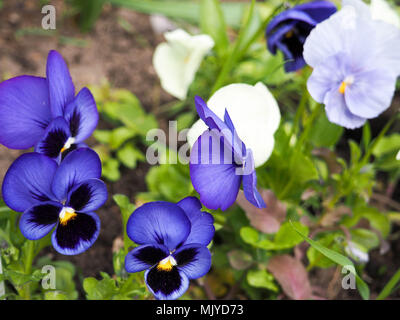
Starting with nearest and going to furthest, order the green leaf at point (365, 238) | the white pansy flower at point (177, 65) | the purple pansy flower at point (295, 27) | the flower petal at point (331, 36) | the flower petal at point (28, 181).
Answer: the flower petal at point (28, 181) < the flower petal at point (331, 36) < the purple pansy flower at point (295, 27) < the green leaf at point (365, 238) < the white pansy flower at point (177, 65)

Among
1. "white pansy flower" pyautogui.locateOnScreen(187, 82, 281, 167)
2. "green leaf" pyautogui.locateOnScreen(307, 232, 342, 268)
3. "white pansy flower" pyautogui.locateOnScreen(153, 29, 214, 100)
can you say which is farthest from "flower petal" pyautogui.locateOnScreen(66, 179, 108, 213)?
"white pansy flower" pyautogui.locateOnScreen(153, 29, 214, 100)

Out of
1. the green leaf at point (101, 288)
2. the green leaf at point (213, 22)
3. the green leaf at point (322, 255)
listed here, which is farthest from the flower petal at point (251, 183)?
the green leaf at point (213, 22)

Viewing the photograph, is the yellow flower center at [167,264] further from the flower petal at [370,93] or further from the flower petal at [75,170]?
the flower petal at [370,93]

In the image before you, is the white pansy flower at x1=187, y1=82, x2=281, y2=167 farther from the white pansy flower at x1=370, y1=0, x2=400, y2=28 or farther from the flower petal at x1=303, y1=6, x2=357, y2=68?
the white pansy flower at x1=370, y1=0, x2=400, y2=28

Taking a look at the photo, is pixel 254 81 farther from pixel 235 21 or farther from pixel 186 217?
pixel 235 21

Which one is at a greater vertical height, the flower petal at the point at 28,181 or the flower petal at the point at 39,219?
the flower petal at the point at 28,181

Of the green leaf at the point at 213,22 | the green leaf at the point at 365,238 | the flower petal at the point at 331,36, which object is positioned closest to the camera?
the flower petal at the point at 331,36
